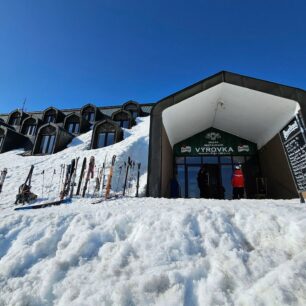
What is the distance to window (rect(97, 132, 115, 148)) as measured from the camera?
18484mm

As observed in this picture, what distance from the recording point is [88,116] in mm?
26500

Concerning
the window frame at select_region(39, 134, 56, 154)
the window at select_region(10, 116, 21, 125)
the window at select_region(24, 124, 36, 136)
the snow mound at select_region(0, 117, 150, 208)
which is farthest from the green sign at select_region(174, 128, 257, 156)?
the window at select_region(10, 116, 21, 125)

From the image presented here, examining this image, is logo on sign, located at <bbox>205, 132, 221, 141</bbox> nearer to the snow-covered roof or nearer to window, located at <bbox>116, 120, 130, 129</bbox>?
the snow-covered roof

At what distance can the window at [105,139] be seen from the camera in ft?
60.6

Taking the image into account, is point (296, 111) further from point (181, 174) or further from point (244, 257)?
point (244, 257)

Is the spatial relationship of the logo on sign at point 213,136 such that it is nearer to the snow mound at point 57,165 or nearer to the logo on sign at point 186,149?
the logo on sign at point 186,149

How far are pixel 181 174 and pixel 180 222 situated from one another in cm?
927

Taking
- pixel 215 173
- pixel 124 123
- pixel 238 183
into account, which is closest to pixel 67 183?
pixel 238 183

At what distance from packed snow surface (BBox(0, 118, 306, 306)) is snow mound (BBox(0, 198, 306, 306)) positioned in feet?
0.04

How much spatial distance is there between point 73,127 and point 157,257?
78.3 feet

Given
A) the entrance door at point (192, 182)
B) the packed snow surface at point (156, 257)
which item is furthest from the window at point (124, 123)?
the packed snow surface at point (156, 257)

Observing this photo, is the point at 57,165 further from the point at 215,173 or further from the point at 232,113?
the point at 232,113

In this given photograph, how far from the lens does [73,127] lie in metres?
24.0

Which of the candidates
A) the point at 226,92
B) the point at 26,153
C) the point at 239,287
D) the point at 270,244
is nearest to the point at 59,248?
the point at 239,287
